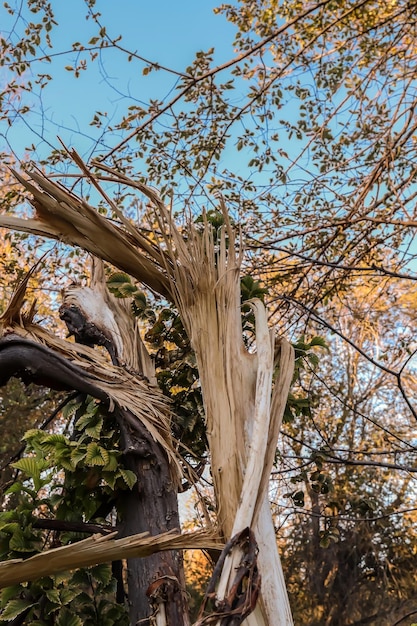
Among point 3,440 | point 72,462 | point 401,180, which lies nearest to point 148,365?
point 72,462

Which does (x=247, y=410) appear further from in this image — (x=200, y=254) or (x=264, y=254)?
(x=264, y=254)

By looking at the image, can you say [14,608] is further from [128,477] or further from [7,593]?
[128,477]

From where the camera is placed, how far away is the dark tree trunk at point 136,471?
43.2 inches

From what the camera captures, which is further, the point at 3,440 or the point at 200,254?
the point at 3,440

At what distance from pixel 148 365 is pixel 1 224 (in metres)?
0.51

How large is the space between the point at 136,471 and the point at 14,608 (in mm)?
352

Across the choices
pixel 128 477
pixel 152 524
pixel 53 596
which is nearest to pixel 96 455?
pixel 128 477

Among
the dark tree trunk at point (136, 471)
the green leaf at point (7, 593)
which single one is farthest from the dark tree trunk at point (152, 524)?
the green leaf at point (7, 593)

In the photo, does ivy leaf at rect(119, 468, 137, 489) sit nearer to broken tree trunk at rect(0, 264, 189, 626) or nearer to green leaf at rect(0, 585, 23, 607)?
broken tree trunk at rect(0, 264, 189, 626)

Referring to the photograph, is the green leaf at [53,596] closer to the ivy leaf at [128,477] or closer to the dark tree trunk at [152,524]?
the dark tree trunk at [152,524]

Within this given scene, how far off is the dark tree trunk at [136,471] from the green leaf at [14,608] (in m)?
0.21

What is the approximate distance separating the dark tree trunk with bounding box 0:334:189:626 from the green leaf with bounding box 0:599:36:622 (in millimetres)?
210

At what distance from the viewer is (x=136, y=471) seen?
1.20m

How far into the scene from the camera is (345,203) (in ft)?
9.74
